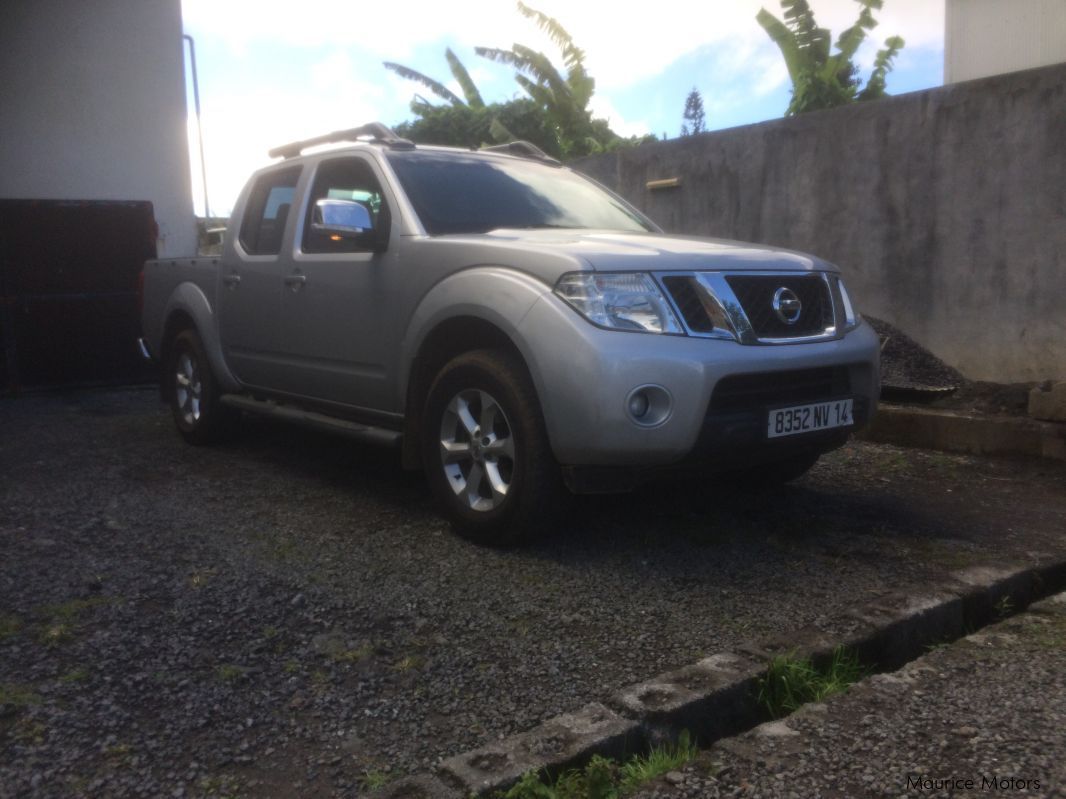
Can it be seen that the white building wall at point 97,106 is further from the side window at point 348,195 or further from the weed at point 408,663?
the weed at point 408,663

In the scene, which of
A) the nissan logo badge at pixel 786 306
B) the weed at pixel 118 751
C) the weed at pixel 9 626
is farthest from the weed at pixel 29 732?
the nissan logo badge at pixel 786 306

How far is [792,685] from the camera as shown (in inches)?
Answer: 105

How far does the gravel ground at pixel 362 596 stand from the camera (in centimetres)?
248

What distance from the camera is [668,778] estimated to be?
2197mm

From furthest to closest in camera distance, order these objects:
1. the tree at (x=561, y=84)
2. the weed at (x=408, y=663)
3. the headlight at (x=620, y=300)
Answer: the tree at (x=561, y=84)
the headlight at (x=620, y=300)
the weed at (x=408, y=663)

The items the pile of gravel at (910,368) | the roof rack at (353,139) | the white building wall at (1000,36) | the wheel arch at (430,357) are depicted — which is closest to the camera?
the wheel arch at (430,357)

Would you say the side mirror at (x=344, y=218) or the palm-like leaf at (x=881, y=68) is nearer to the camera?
the side mirror at (x=344, y=218)

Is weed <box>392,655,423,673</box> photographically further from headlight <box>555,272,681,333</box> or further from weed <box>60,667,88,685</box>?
headlight <box>555,272,681,333</box>

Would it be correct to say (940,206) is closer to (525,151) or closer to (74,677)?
(525,151)

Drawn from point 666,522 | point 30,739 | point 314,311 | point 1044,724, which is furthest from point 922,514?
point 30,739

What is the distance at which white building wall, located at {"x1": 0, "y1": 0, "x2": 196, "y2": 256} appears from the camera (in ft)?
29.4

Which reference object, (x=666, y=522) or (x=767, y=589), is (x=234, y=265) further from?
(x=767, y=589)

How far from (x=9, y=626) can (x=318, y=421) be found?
77.9 inches

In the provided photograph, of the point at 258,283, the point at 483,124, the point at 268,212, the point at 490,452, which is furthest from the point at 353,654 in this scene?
the point at 483,124
